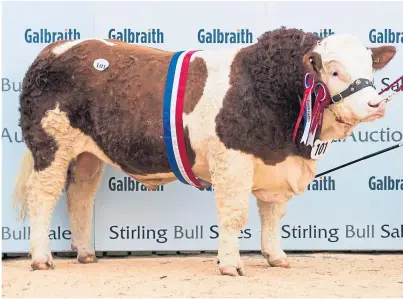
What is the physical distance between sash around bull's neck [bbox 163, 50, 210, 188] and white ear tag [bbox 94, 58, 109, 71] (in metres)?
0.60

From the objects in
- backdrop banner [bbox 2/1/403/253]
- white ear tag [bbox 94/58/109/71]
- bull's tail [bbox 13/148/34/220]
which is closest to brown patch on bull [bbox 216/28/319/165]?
white ear tag [bbox 94/58/109/71]

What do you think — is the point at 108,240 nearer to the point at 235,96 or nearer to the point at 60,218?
the point at 60,218

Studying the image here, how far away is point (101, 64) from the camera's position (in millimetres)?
8539

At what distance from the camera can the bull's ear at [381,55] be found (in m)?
7.96

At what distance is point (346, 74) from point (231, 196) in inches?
51.7

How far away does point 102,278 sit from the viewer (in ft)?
26.1

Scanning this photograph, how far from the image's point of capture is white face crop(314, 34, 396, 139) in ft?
24.4

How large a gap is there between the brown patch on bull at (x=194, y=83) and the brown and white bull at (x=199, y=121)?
0.01m

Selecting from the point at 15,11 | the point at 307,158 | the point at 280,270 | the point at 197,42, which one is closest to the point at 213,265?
the point at 280,270

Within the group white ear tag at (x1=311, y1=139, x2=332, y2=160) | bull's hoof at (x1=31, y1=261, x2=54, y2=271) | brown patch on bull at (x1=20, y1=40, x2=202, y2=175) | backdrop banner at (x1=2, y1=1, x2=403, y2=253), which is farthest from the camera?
backdrop banner at (x1=2, y1=1, x2=403, y2=253)

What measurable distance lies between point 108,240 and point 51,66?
1795 mm

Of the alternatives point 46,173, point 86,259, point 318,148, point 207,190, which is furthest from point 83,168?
point 318,148

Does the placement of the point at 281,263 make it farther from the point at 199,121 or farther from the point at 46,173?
the point at 46,173

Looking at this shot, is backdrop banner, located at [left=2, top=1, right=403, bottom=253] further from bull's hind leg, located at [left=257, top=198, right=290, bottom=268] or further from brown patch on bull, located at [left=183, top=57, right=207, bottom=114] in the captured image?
brown patch on bull, located at [left=183, top=57, right=207, bottom=114]
